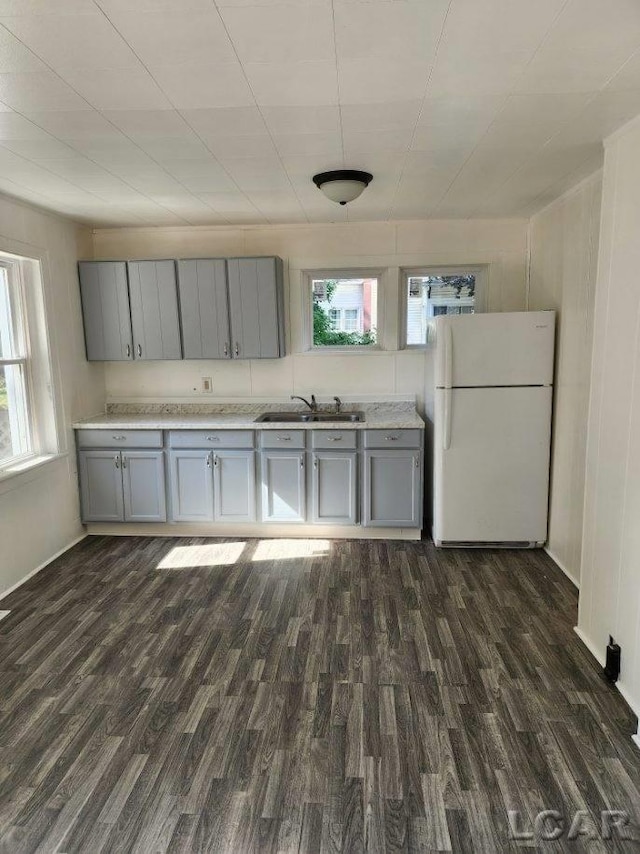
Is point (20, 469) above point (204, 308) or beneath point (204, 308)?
beneath

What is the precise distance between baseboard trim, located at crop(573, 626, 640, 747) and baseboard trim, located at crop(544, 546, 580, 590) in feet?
1.75

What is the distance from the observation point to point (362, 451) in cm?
397

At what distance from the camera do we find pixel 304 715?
222cm

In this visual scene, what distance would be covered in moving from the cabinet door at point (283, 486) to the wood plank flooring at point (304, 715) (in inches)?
24.2

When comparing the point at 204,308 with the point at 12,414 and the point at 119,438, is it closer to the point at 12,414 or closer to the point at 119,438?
the point at 119,438

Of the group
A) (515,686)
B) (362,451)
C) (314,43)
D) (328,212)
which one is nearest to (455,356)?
(362,451)

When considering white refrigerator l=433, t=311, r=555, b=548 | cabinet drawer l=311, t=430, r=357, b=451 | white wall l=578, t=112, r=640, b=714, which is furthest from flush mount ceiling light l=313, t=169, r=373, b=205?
cabinet drawer l=311, t=430, r=357, b=451

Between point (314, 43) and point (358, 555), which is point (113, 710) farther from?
point (314, 43)

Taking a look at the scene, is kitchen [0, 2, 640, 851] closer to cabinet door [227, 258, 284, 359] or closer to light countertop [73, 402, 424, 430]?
light countertop [73, 402, 424, 430]

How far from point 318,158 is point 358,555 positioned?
8.21ft

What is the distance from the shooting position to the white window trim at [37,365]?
358cm

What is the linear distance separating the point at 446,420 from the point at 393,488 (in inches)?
25.6

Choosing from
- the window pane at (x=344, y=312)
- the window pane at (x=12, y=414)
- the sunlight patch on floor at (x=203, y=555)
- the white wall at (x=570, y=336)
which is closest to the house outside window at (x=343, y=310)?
the window pane at (x=344, y=312)

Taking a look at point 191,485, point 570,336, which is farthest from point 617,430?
point 191,485
